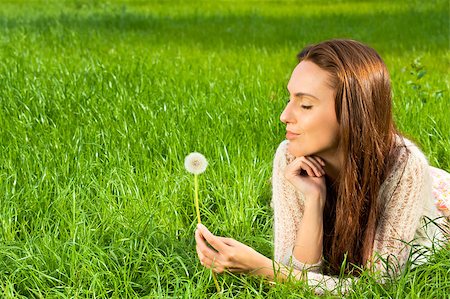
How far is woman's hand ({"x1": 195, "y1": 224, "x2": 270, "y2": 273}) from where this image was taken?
2.74 m

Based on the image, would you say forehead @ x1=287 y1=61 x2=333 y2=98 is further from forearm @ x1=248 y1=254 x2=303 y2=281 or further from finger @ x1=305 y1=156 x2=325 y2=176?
forearm @ x1=248 y1=254 x2=303 y2=281

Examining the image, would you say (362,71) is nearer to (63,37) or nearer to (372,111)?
(372,111)

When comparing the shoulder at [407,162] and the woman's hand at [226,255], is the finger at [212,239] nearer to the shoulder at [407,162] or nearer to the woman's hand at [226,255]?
the woman's hand at [226,255]

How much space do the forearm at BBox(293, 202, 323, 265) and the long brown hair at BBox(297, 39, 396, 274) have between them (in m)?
0.07

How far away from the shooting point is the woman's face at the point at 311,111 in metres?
2.77

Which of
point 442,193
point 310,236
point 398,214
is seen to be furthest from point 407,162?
point 442,193

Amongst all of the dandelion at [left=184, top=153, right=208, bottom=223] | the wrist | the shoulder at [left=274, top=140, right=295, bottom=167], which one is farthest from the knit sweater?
the dandelion at [left=184, top=153, right=208, bottom=223]

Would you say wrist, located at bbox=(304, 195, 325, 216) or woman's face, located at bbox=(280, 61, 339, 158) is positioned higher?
woman's face, located at bbox=(280, 61, 339, 158)

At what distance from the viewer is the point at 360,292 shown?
2.73 meters

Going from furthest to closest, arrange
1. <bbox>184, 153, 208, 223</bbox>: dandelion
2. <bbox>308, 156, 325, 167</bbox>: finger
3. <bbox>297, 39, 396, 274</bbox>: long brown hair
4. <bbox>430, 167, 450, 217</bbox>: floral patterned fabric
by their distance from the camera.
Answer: <bbox>430, 167, 450, 217</bbox>: floral patterned fabric < <bbox>308, 156, 325, 167</bbox>: finger < <bbox>297, 39, 396, 274</bbox>: long brown hair < <bbox>184, 153, 208, 223</bbox>: dandelion

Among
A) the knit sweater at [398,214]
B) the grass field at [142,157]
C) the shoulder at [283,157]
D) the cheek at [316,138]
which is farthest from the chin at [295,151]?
the grass field at [142,157]

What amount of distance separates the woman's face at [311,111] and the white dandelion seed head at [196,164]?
287 mm

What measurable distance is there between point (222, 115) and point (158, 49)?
3.24m

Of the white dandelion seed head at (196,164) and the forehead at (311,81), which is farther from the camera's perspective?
the forehead at (311,81)
